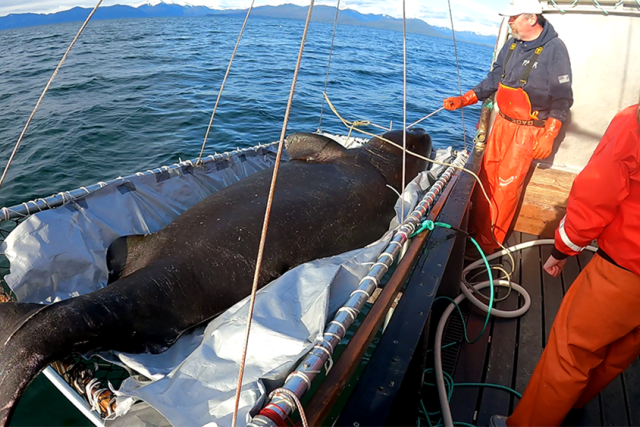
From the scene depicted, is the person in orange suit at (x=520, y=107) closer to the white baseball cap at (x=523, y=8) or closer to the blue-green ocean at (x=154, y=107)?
the white baseball cap at (x=523, y=8)

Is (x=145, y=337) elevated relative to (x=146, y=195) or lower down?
lower down

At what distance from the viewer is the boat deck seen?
2824 millimetres

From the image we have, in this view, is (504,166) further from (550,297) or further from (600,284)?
(600,284)

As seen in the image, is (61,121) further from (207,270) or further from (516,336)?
(516,336)

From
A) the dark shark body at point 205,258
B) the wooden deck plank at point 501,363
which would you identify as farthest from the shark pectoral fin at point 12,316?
the wooden deck plank at point 501,363

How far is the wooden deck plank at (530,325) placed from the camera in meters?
3.17

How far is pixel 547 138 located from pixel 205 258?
365 cm

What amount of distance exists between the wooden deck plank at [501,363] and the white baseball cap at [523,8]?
279cm

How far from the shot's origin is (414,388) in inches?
90.9

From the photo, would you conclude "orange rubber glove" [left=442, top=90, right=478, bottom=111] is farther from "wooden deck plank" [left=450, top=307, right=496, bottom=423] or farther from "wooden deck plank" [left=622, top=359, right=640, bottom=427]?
"wooden deck plank" [left=622, top=359, right=640, bottom=427]

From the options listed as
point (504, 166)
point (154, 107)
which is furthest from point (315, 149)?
point (154, 107)

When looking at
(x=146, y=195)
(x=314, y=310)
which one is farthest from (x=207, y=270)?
(x=146, y=195)

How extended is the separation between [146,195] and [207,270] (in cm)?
147

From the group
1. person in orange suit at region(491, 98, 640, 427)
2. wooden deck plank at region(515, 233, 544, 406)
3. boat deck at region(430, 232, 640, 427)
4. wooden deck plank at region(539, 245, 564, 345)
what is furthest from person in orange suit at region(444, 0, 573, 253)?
person in orange suit at region(491, 98, 640, 427)
